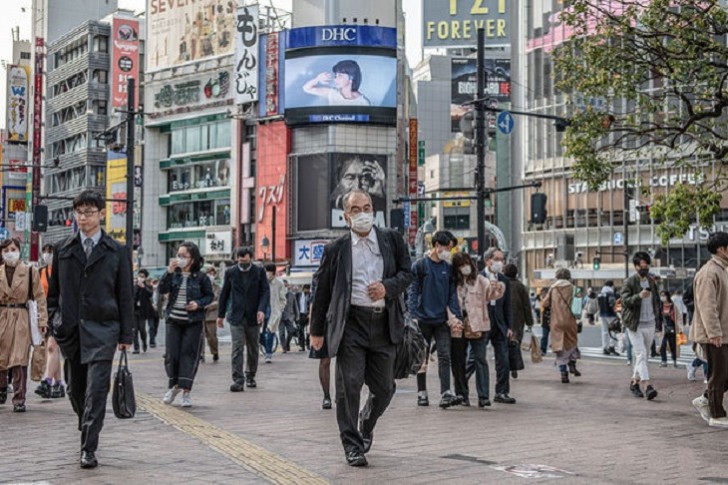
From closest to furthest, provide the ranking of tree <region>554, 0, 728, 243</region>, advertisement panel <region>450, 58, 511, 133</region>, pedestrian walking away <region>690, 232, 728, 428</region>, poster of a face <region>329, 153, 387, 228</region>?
1. pedestrian walking away <region>690, 232, 728, 428</region>
2. tree <region>554, 0, 728, 243</region>
3. poster of a face <region>329, 153, 387, 228</region>
4. advertisement panel <region>450, 58, 511, 133</region>

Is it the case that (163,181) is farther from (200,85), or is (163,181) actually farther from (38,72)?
(38,72)

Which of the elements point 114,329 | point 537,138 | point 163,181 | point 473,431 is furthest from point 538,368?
point 163,181

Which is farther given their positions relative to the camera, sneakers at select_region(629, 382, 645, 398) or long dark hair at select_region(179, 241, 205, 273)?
sneakers at select_region(629, 382, 645, 398)

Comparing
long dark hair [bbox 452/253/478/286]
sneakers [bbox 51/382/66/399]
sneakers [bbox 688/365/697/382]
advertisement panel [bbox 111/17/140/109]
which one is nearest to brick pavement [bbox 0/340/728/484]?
sneakers [bbox 51/382/66/399]

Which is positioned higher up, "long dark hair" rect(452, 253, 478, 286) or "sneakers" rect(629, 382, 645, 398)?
"long dark hair" rect(452, 253, 478, 286)

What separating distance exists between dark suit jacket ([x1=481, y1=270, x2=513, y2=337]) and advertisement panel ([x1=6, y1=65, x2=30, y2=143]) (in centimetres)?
6546

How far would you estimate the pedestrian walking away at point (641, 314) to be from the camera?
12.6m

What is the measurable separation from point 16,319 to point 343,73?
52545mm

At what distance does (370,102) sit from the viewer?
6312cm

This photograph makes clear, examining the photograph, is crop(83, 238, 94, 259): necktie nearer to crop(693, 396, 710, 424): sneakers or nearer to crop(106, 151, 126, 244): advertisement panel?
crop(693, 396, 710, 424): sneakers

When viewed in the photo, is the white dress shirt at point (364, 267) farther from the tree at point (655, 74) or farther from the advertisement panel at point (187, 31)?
the advertisement panel at point (187, 31)

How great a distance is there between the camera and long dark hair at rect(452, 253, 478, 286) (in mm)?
11773

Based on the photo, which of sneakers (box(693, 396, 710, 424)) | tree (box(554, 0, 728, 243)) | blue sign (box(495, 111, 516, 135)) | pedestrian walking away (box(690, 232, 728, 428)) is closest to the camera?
pedestrian walking away (box(690, 232, 728, 428))

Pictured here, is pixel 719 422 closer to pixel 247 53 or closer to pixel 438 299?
pixel 438 299
